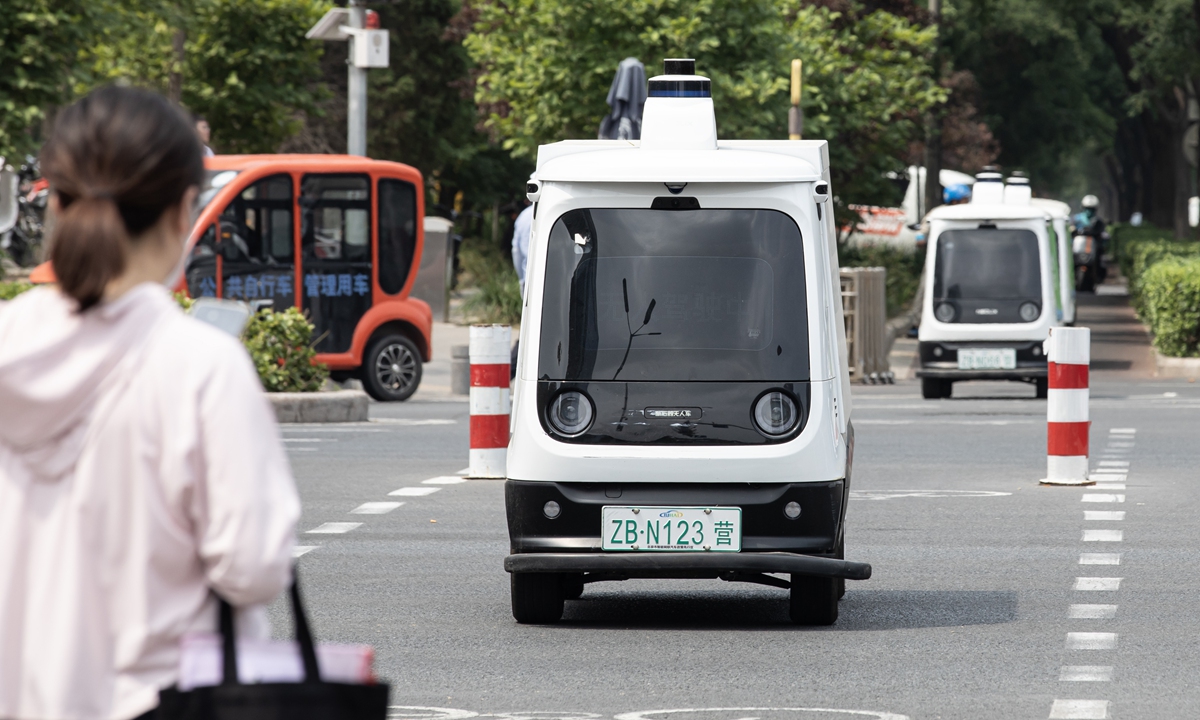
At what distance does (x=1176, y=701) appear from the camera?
6520 millimetres

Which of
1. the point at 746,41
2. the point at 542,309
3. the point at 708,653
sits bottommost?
the point at 708,653

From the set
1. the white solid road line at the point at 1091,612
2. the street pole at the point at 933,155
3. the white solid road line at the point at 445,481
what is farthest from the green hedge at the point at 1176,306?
the white solid road line at the point at 1091,612

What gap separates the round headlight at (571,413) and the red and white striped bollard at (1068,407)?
496 centimetres

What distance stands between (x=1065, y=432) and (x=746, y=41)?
710 inches

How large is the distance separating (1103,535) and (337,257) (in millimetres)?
11154

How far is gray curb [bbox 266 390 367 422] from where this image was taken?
17.9 m

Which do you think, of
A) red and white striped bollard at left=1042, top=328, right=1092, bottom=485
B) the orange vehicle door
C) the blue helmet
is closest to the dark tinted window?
the orange vehicle door

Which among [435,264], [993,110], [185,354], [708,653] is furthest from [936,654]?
[993,110]

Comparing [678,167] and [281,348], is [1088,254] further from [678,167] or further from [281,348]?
[678,167]

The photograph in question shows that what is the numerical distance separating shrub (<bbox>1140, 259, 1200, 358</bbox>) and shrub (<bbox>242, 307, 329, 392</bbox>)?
11.6m

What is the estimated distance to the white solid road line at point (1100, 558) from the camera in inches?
382

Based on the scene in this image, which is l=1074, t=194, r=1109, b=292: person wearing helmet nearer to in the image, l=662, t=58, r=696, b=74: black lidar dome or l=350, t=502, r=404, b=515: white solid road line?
l=350, t=502, r=404, b=515: white solid road line

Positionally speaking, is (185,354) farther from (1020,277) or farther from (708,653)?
(1020,277)

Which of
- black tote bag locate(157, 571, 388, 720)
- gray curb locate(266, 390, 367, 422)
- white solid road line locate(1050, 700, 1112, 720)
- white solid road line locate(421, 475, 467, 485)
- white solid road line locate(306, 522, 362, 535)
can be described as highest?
black tote bag locate(157, 571, 388, 720)
